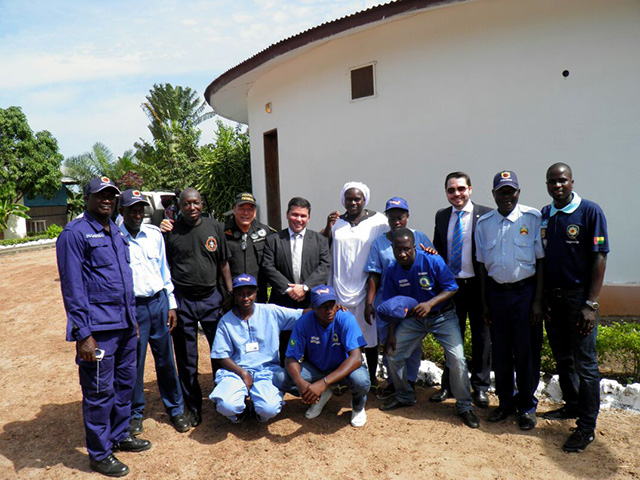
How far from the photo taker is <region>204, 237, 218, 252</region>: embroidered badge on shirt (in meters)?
3.95

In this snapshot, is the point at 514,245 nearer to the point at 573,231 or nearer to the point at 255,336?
the point at 573,231

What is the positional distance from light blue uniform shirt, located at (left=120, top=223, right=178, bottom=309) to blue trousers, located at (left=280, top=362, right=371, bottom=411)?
108 cm

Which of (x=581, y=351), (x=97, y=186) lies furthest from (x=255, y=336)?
(x=581, y=351)

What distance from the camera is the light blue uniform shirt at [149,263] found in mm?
3609

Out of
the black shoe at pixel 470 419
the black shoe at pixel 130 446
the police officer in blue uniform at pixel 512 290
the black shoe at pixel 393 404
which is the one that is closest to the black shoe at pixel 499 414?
the police officer in blue uniform at pixel 512 290

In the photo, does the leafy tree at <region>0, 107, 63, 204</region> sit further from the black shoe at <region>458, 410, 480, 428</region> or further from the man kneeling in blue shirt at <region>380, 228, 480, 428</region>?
the black shoe at <region>458, 410, 480, 428</region>

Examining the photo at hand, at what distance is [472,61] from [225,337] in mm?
4822

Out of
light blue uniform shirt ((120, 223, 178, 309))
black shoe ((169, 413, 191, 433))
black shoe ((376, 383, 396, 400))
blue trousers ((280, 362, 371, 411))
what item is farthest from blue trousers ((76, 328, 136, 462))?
black shoe ((376, 383, 396, 400))

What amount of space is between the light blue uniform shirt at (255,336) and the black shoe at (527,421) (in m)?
1.94

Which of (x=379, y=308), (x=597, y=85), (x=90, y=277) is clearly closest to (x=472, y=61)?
(x=597, y=85)

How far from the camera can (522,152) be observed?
6125mm

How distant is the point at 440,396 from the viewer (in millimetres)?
4207

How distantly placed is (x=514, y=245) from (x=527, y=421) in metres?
1.34

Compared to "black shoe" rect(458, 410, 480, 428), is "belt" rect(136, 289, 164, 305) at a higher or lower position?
higher
